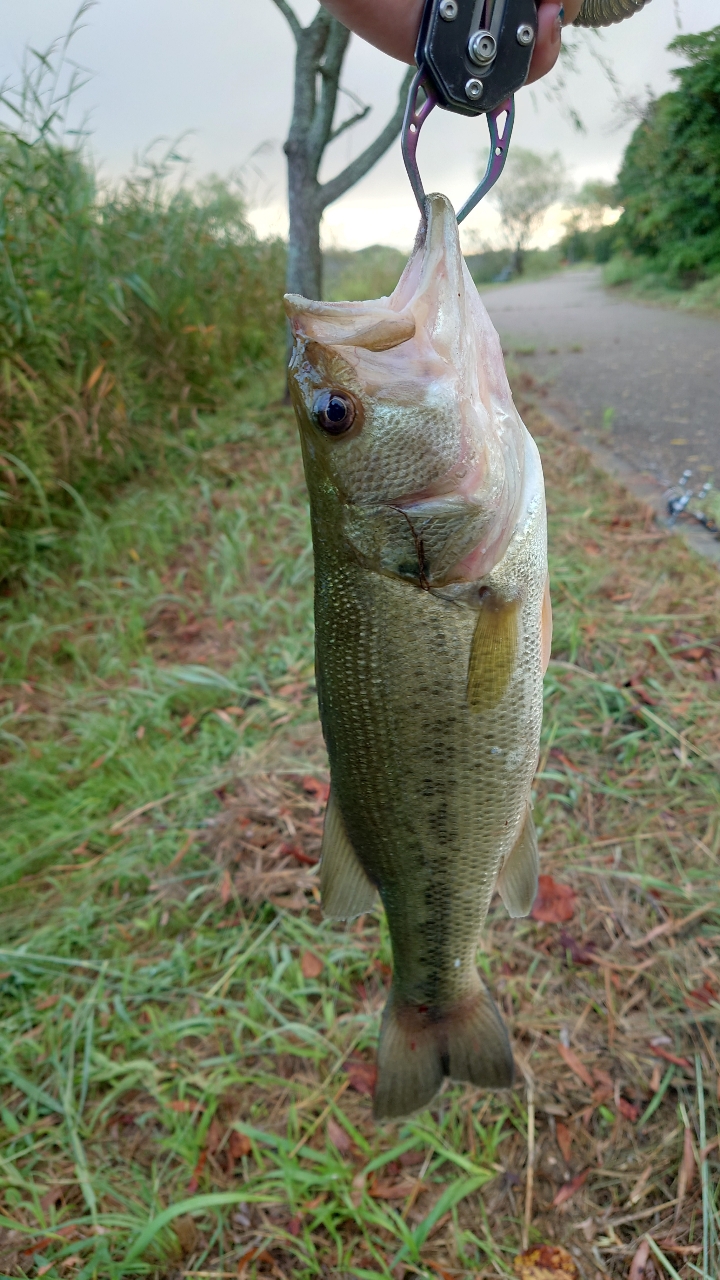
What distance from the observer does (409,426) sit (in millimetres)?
1068

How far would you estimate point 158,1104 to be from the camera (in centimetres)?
181

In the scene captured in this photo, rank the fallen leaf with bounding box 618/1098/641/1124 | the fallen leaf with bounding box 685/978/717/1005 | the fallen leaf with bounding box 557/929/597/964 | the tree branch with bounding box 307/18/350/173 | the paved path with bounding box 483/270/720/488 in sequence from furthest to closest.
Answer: the paved path with bounding box 483/270/720/488 → the tree branch with bounding box 307/18/350/173 → the fallen leaf with bounding box 557/929/597/964 → the fallen leaf with bounding box 685/978/717/1005 → the fallen leaf with bounding box 618/1098/641/1124

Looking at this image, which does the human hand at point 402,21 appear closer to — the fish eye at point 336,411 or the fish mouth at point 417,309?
the fish mouth at point 417,309

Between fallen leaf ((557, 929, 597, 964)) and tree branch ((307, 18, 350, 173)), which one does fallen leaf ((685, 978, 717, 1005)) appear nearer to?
fallen leaf ((557, 929, 597, 964))

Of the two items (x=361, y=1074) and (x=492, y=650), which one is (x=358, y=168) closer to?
(x=492, y=650)

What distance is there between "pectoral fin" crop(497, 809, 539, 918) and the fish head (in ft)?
1.87

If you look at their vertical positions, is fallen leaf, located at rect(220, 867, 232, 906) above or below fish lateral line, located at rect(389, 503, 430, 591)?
below

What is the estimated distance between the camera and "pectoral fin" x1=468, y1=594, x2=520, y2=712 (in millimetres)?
1103

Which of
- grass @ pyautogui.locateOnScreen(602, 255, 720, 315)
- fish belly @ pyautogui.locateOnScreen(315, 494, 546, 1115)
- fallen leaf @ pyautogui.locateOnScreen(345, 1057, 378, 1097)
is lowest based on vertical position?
fallen leaf @ pyautogui.locateOnScreen(345, 1057, 378, 1097)

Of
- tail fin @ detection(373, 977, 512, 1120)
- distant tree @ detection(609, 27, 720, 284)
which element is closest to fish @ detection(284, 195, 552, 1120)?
tail fin @ detection(373, 977, 512, 1120)

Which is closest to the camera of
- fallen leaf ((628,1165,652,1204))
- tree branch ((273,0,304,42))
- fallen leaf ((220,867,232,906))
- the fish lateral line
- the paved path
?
the fish lateral line

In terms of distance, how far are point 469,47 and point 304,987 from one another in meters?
2.14

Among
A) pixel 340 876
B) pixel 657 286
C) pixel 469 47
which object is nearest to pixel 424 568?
pixel 340 876

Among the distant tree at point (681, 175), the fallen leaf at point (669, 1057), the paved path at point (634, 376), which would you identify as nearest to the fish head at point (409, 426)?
the fallen leaf at point (669, 1057)
